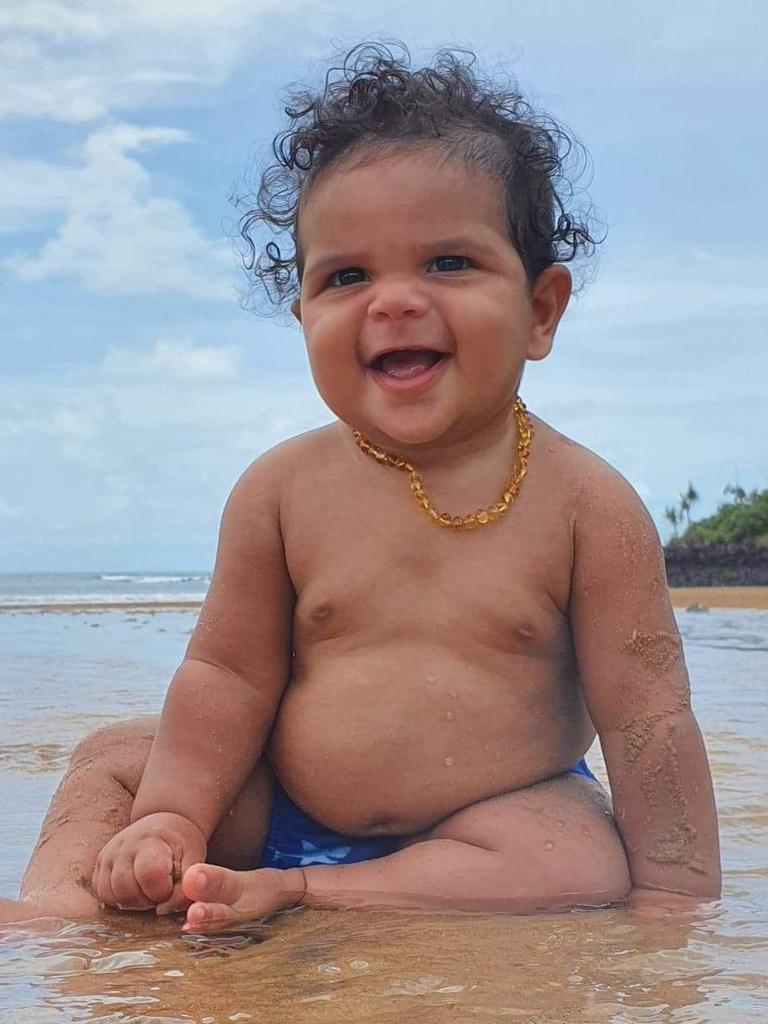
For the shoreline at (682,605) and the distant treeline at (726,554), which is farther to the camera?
the distant treeline at (726,554)

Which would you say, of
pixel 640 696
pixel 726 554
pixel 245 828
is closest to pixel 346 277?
pixel 640 696

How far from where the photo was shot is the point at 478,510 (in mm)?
2186

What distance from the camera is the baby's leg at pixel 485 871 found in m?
1.92

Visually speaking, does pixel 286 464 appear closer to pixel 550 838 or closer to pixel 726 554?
pixel 550 838

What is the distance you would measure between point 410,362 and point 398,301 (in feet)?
0.40

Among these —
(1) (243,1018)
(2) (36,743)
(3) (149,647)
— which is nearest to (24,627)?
(3) (149,647)

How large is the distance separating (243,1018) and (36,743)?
272 cm

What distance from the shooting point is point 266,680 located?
7.41 feet

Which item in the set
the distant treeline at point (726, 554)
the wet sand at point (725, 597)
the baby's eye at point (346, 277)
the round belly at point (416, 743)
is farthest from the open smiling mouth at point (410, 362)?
the distant treeline at point (726, 554)

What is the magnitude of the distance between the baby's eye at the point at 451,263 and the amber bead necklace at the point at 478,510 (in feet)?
1.12

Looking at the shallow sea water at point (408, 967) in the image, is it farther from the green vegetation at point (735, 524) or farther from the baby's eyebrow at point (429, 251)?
the green vegetation at point (735, 524)

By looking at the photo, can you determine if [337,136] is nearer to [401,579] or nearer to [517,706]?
[401,579]

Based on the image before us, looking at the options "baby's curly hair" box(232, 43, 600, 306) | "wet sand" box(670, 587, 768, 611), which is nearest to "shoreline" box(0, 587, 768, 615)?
"wet sand" box(670, 587, 768, 611)

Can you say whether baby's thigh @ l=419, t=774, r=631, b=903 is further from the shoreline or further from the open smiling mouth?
the shoreline
